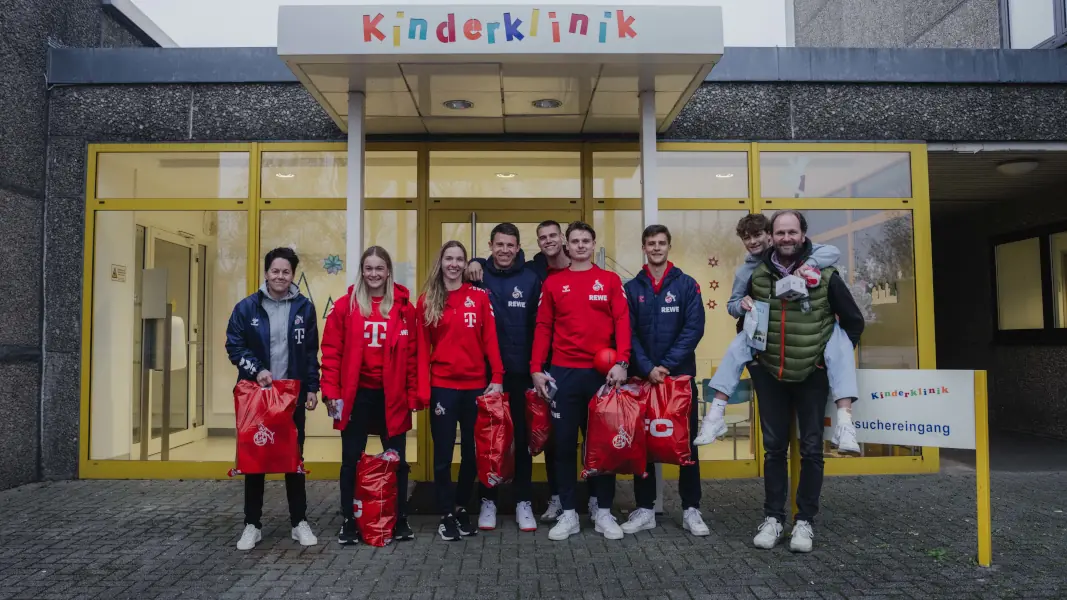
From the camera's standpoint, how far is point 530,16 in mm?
4715

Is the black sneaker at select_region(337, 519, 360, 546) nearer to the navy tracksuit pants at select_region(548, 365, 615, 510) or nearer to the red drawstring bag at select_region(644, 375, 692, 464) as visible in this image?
the navy tracksuit pants at select_region(548, 365, 615, 510)

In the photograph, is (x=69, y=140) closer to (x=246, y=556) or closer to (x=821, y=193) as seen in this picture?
(x=246, y=556)

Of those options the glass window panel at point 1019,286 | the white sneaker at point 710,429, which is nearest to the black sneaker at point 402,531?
the white sneaker at point 710,429

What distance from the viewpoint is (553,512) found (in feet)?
16.0

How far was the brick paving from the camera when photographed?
11.9ft

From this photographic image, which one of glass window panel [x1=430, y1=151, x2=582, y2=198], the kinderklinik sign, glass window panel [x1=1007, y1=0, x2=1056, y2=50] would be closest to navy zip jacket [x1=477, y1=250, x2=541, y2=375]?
the kinderklinik sign

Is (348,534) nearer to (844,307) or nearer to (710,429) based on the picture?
(710,429)

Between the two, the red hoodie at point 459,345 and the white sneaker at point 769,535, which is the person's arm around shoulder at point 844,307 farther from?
the red hoodie at point 459,345

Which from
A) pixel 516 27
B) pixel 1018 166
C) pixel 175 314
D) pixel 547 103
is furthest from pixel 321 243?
pixel 1018 166

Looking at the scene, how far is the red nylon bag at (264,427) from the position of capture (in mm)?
4258

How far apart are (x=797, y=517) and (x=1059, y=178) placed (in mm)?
6278

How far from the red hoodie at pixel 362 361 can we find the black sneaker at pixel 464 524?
64 centimetres

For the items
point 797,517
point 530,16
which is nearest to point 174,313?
point 530,16

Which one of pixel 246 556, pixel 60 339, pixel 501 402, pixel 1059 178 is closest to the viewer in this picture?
pixel 246 556
